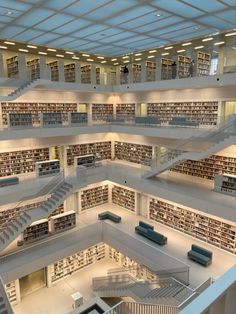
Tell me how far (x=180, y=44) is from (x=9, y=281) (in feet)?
43.7

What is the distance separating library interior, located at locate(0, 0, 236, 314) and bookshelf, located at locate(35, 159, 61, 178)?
0.07m

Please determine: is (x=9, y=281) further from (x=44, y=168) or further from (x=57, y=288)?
(x=44, y=168)

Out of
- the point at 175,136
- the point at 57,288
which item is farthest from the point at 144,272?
the point at 175,136

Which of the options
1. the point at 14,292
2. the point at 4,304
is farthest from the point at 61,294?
the point at 4,304

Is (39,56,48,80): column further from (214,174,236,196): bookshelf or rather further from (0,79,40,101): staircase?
(214,174,236,196): bookshelf

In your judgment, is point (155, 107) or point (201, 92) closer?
point (201, 92)

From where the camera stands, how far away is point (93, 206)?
1457 cm

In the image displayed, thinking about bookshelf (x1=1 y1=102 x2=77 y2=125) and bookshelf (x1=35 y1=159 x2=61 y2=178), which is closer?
bookshelf (x1=35 y1=159 x2=61 y2=178)

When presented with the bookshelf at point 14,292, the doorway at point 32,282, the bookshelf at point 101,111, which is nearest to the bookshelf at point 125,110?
the bookshelf at point 101,111

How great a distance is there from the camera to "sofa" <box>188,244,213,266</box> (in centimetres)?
923

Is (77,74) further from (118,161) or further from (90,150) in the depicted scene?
(118,161)

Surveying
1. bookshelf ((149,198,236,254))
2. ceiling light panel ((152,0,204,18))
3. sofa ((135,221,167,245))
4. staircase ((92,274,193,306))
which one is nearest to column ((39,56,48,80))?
ceiling light panel ((152,0,204,18))

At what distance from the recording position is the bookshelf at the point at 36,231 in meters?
11.0

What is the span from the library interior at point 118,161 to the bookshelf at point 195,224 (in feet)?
0.16
